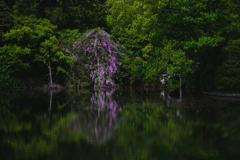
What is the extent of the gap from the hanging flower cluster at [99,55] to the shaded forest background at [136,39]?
100 centimetres

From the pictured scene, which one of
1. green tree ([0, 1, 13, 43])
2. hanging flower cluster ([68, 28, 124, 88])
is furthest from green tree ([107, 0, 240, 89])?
green tree ([0, 1, 13, 43])

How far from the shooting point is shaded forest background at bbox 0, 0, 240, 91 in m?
20.5

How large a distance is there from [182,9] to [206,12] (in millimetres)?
1946

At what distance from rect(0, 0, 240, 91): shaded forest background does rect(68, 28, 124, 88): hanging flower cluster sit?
1005 millimetres

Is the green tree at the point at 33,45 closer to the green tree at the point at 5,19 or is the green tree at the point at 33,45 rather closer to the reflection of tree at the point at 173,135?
the green tree at the point at 5,19

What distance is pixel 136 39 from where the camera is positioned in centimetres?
2741

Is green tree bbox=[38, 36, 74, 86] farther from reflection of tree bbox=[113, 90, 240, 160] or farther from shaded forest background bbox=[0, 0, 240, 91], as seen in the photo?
reflection of tree bbox=[113, 90, 240, 160]

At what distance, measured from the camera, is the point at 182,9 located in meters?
19.6

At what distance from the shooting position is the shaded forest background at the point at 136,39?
20.5m

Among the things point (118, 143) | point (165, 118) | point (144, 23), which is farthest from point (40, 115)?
point (144, 23)

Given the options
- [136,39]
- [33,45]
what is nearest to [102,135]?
[136,39]

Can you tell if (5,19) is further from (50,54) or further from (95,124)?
(95,124)

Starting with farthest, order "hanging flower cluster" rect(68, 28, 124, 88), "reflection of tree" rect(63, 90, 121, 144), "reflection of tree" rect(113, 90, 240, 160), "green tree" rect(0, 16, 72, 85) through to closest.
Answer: "hanging flower cluster" rect(68, 28, 124, 88), "green tree" rect(0, 16, 72, 85), "reflection of tree" rect(63, 90, 121, 144), "reflection of tree" rect(113, 90, 240, 160)

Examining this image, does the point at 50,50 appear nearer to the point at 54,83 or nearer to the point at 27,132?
the point at 54,83
